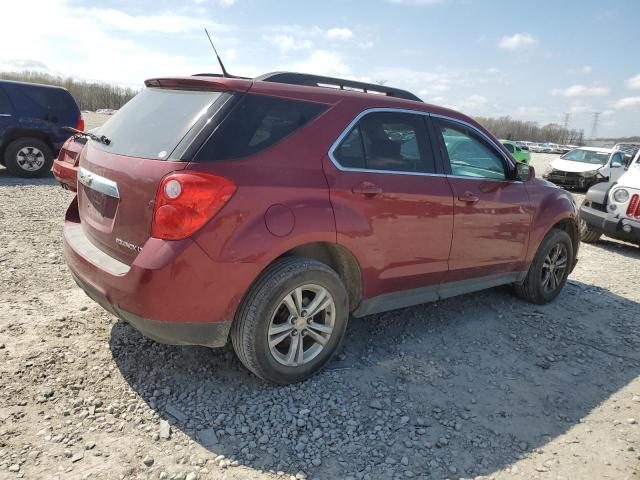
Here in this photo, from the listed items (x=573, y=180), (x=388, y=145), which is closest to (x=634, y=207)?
(x=388, y=145)

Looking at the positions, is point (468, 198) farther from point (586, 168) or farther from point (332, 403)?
point (586, 168)

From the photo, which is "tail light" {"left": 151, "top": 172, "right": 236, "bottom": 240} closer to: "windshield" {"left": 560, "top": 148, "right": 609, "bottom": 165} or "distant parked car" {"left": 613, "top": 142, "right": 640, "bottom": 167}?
"distant parked car" {"left": 613, "top": 142, "right": 640, "bottom": 167}

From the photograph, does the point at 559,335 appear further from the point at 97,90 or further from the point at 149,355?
the point at 97,90

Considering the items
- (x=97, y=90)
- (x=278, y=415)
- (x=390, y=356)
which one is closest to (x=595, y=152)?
(x=390, y=356)

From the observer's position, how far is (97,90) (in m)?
89.6

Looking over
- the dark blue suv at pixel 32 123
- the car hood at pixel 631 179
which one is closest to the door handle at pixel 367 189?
the car hood at pixel 631 179

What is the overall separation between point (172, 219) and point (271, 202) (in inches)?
21.5

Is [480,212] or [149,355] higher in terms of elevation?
[480,212]

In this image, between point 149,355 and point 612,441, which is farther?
point 149,355

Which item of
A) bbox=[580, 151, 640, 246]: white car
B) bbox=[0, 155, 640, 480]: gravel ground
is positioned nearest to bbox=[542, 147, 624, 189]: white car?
bbox=[580, 151, 640, 246]: white car

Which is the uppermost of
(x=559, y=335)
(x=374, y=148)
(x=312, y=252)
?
(x=374, y=148)

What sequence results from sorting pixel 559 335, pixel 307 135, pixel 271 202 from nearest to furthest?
pixel 271 202 < pixel 307 135 < pixel 559 335

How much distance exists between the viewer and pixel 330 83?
11.6 ft

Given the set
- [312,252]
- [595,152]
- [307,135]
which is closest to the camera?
[307,135]
